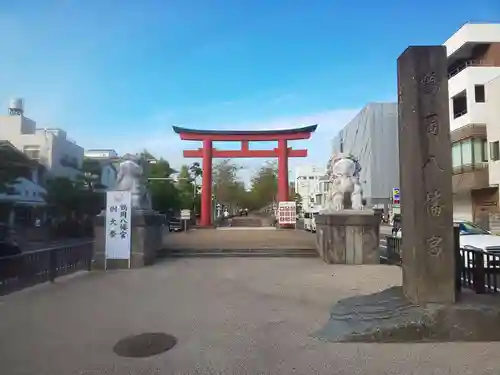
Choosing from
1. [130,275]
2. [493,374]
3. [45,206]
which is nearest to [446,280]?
[493,374]

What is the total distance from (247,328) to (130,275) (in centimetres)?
468

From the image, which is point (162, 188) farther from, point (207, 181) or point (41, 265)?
point (41, 265)

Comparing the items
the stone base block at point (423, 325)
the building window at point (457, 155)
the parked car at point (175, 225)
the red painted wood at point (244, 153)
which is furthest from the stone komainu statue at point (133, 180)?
the building window at point (457, 155)

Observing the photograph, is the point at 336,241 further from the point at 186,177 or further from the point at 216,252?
the point at 186,177

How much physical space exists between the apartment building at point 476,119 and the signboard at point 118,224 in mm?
20625

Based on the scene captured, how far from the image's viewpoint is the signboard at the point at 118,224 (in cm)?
926

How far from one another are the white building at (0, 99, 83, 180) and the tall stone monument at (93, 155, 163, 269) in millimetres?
1656

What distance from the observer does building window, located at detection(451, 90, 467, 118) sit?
1008 inches

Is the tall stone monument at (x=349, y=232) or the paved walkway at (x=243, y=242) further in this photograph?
the paved walkway at (x=243, y=242)

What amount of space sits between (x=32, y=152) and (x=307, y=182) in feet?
231

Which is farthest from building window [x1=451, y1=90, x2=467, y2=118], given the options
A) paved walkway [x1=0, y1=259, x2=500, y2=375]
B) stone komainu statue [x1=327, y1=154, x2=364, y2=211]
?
paved walkway [x1=0, y1=259, x2=500, y2=375]

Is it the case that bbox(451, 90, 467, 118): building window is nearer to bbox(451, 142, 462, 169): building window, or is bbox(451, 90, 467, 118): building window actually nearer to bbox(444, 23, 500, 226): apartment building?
bbox(444, 23, 500, 226): apartment building

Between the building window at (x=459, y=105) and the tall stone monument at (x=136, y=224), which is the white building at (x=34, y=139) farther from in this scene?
the building window at (x=459, y=105)

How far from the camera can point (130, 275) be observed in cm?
841
